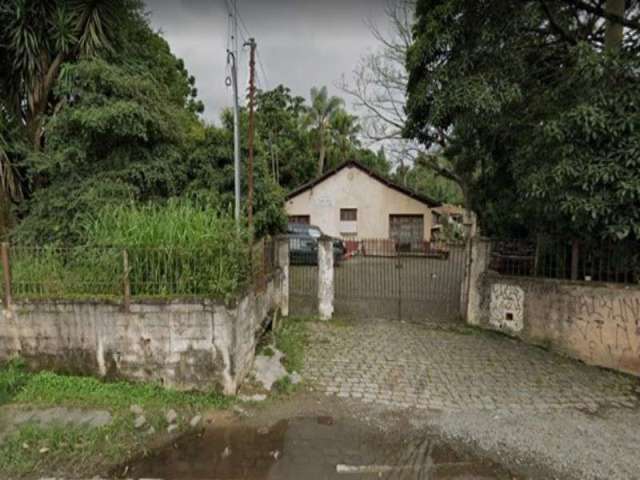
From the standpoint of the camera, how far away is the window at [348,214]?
17766 millimetres

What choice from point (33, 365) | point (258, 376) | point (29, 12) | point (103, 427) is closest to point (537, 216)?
point (258, 376)

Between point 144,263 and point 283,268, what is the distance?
3.24 m

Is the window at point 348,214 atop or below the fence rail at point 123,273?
atop

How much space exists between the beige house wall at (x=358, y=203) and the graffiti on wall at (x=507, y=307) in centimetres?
1125

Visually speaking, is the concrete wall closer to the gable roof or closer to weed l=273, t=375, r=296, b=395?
weed l=273, t=375, r=296, b=395

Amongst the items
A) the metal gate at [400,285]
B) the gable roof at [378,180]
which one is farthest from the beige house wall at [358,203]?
the metal gate at [400,285]

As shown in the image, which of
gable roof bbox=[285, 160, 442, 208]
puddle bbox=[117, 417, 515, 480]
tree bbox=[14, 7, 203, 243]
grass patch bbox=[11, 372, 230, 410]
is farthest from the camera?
gable roof bbox=[285, 160, 442, 208]

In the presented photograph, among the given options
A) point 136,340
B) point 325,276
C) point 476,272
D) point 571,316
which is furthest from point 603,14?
point 136,340

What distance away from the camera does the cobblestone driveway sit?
155 inches

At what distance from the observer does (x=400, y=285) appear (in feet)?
24.7

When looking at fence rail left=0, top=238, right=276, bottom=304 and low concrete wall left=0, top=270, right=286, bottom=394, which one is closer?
low concrete wall left=0, top=270, right=286, bottom=394

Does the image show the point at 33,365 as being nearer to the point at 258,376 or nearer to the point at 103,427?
the point at 103,427

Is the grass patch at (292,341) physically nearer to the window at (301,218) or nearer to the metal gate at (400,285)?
the metal gate at (400,285)

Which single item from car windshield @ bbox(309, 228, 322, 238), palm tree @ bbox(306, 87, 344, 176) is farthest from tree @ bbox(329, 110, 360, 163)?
car windshield @ bbox(309, 228, 322, 238)
